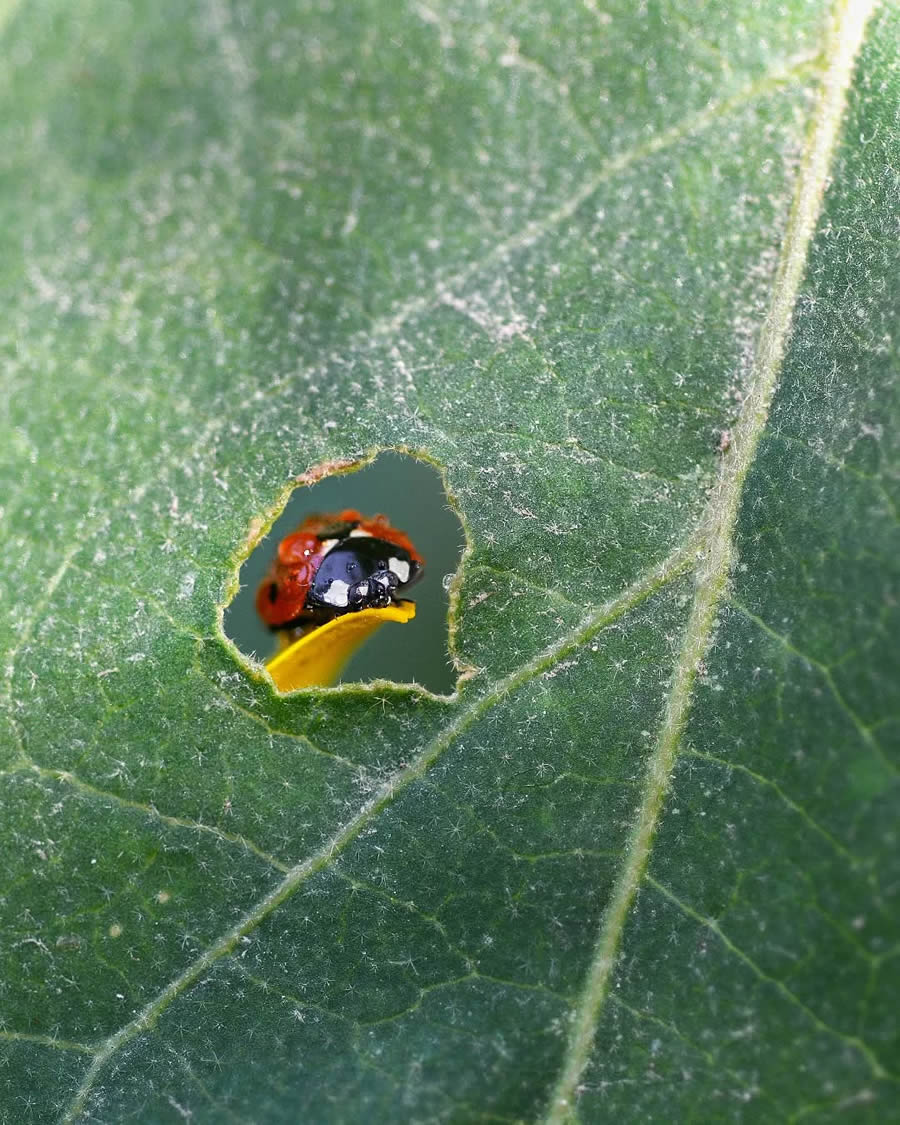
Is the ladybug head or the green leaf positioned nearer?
the green leaf

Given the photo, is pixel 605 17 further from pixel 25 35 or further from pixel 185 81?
pixel 25 35

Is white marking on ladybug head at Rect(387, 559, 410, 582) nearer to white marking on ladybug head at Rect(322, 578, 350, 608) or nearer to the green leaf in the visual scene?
white marking on ladybug head at Rect(322, 578, 350, 608)

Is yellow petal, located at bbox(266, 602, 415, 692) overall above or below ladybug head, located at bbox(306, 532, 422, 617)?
below

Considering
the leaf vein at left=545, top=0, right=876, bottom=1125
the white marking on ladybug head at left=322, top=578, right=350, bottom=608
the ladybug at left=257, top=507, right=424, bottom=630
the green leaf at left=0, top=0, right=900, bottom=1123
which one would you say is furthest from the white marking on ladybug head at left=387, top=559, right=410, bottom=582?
the leaf vein at left=545, top=0, right=876, bottom=1125

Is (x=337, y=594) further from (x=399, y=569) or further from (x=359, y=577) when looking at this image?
(x=399, y=569)

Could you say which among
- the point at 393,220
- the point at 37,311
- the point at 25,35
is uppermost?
the point at 25,35

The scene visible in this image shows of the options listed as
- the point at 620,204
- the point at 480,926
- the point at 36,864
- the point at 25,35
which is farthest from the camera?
the point at 25,35

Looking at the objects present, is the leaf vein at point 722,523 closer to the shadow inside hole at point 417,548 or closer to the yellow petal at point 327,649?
the shadow inside hole at point 417,548

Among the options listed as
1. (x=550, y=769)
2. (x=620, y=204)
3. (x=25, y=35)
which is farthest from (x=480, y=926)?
(x=25, y=35)
